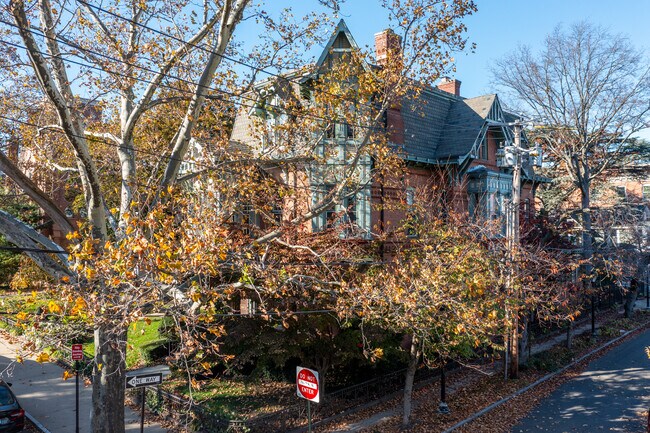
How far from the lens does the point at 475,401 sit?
16234 mm

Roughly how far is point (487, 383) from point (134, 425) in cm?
1204

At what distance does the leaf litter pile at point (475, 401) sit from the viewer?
46.1 feet

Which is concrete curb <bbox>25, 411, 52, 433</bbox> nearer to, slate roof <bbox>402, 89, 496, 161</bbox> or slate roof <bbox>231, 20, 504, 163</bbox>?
slate roof <bbox>231, 20, 504, 163</bbox>

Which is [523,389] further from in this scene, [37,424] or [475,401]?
[37,424]

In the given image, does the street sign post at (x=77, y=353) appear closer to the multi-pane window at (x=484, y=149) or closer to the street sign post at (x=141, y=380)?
the street sign post at (x=141, y=380)

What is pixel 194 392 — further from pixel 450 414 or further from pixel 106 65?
pixel 106 65

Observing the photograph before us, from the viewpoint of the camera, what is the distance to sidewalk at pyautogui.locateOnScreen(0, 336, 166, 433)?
1377 centimetres

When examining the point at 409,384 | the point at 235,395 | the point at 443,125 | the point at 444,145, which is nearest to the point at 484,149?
the point at 443,125

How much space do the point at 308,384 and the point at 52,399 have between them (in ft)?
33.8

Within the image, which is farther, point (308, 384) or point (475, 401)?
point (475, 401)

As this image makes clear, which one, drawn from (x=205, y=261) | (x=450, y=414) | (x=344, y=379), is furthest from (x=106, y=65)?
(x=450, y=414)

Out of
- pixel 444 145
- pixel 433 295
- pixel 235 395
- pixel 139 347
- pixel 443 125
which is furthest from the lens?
pixel 443 125

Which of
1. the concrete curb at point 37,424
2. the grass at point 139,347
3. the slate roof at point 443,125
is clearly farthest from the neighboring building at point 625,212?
the concrete curb at point 37,424

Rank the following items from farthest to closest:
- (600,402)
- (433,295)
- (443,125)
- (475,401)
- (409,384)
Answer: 1. (443,125)
2. (600,402)
3. (475,401)
4. (409,384)
5. (433,295)
